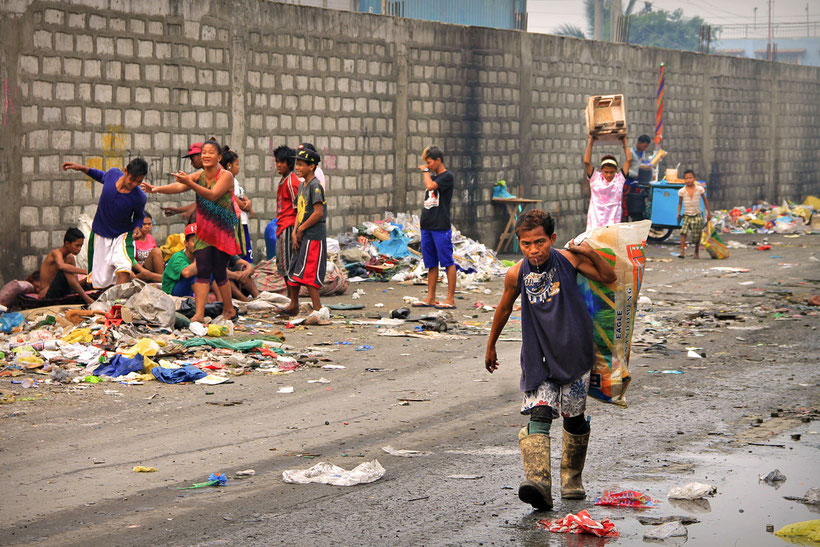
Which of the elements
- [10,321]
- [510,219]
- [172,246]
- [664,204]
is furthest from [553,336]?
[664,204]

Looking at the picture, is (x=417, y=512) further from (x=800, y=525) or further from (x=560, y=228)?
(x=560, y=228)

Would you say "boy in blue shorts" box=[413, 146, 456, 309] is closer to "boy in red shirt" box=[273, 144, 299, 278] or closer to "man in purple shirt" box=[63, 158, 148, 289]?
"boy in red shirt" box=[273, 144, 299, 278]

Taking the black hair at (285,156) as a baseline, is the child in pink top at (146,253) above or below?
below

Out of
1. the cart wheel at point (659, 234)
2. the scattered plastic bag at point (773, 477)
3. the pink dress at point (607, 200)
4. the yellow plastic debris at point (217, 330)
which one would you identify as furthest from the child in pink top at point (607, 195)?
the cart wheel at point (659, 234)

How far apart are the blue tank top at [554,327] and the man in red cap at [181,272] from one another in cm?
660

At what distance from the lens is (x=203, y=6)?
558 inches

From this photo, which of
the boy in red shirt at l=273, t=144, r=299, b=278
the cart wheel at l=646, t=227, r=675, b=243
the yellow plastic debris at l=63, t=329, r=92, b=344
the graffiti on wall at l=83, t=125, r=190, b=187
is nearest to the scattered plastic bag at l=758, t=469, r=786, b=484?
the yellow plastic debris at l=63, t=329, r=92, b=344

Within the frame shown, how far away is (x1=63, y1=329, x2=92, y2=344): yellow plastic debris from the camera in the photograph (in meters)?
9.55

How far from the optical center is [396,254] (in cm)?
1597

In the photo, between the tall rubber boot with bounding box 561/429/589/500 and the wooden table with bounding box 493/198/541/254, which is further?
the wooden table with bounding box 493/198/541/254

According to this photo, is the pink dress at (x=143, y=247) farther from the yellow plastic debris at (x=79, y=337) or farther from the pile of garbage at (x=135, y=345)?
the yellow plastic debris at (x=79, y=337)

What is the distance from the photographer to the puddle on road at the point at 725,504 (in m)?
5.04

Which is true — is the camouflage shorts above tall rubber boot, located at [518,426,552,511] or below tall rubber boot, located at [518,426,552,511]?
above

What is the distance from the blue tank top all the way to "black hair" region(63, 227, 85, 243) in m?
7.17
